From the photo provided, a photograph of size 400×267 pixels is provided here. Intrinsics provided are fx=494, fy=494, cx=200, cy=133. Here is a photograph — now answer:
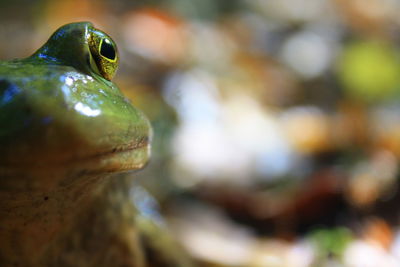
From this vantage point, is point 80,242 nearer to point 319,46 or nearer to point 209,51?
point 209,51

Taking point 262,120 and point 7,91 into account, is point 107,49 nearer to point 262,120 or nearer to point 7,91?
point 7,91

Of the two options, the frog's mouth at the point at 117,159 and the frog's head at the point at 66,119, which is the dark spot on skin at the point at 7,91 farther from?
the frog's mouth at the point at 117,159

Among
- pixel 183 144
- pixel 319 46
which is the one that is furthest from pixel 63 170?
pixel 319 46

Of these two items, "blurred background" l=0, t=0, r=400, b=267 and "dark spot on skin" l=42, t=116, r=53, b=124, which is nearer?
"dark spot on skin" l=42, t=116, r=53, b=124

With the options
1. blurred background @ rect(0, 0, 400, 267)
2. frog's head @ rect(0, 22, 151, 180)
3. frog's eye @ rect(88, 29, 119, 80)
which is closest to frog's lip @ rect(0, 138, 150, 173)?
frog's head @ rect(0, 22, 151, 180)

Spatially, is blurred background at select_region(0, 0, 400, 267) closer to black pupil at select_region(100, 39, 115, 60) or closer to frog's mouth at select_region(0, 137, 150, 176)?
black pupil at select_region(100, 39, 115, 60)

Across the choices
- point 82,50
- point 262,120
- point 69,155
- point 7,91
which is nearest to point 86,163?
point 69,155

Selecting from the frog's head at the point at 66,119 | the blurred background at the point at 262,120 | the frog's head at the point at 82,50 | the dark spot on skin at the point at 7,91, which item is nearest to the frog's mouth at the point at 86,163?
the frog's head at the point at 66,119

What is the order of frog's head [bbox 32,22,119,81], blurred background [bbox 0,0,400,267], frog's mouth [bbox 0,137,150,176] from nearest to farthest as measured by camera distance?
frog's mouth [bbox 0,137,150,176] → frog's head [bbox 32,22,119,81] → blurred background [bbox 0,0,400,267]
